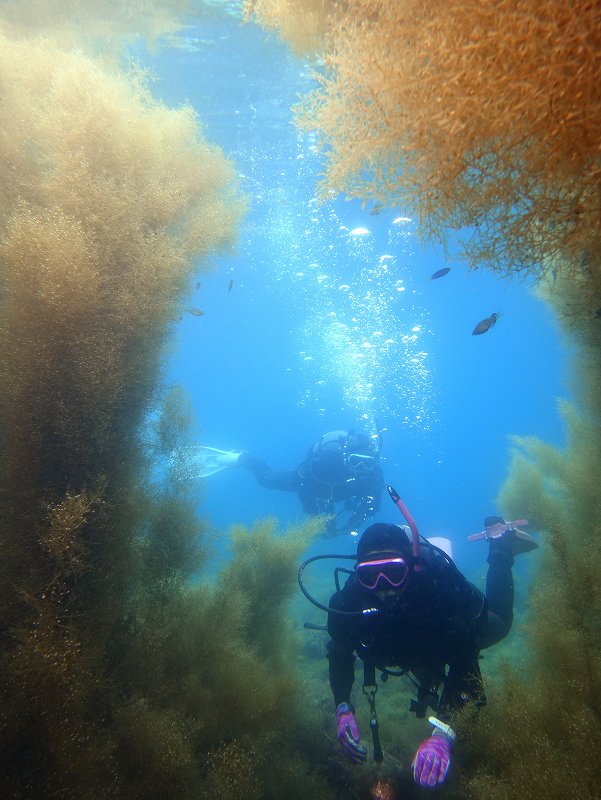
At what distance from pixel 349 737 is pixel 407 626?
4.33ft

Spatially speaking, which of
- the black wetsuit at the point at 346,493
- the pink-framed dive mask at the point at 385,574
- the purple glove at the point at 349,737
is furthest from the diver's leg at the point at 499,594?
the black wetsuit at the point at 346,493

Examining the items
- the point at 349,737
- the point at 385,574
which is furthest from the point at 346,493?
the point at 349,737

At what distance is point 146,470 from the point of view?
4.81 metres

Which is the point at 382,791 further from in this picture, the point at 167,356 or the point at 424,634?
the point at 167,356

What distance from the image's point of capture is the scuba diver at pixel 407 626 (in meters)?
4.42

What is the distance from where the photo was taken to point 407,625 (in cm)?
457

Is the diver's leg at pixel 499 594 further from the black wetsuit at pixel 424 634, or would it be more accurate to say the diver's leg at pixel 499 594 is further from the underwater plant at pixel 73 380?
the underwater plant at pixel 73 380

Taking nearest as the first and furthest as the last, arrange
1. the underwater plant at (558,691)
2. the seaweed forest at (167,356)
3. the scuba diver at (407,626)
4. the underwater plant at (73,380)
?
1. the seaweed forest at (167,356)
2. the underwater plant at (73,380)
3. the underwater plant at (558,691)
4. the scuba diver at (407,626)

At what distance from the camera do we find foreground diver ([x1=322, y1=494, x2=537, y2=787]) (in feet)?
14.5

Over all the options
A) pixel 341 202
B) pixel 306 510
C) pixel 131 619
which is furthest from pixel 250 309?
pixel 131 619

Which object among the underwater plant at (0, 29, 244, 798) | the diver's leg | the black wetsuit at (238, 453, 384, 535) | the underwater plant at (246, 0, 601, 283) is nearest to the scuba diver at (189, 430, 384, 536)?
the black wetsuit at (238, 453, 384, 535)

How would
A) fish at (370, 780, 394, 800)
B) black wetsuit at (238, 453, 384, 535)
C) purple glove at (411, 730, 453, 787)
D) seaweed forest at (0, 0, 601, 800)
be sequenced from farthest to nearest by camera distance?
black wetsuit at (238, 453, 384, 535) < fish at (370, 780, 394, 800) < purple glove at (411, 730, 453, 787) < seaweed forest at (0, 0, 601, 800)

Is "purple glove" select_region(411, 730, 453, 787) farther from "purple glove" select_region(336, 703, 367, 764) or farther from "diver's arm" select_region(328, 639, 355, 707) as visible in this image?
"diver's arm" select_region(328, 639, 355, 707)

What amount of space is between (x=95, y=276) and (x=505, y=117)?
391 centimetres
